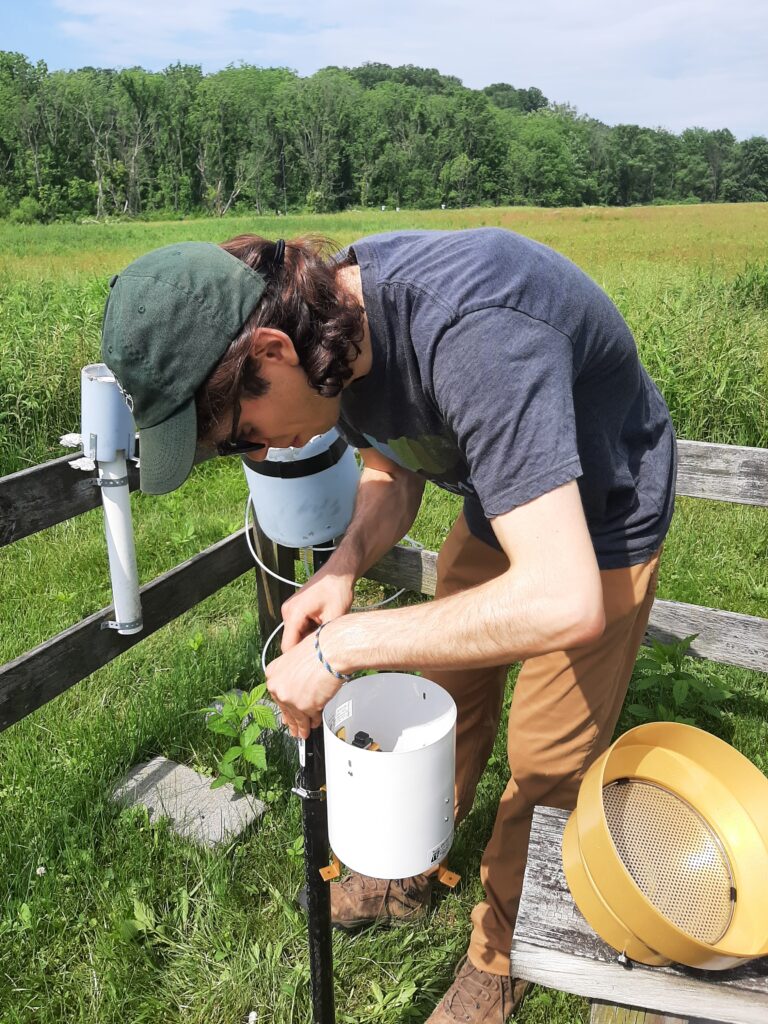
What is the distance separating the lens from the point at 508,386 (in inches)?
45.5

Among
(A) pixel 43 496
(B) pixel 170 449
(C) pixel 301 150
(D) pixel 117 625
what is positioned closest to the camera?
(B) pixel 170 449

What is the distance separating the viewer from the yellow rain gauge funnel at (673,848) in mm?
1202

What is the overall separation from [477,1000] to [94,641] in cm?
153

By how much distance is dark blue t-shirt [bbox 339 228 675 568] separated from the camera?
3.79ft

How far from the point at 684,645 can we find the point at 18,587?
10.6 feet

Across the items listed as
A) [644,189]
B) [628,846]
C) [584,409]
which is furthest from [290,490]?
[644,189]

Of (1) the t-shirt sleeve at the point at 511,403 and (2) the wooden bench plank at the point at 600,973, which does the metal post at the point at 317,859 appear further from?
(1) the t-shirt sleeve at the point at 511,403

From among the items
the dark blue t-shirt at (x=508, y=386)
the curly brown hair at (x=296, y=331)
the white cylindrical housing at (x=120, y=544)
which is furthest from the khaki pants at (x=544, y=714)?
the white cylindrical housing at (x=120, y=544)

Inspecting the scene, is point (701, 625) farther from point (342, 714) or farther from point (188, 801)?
point (188, 801)

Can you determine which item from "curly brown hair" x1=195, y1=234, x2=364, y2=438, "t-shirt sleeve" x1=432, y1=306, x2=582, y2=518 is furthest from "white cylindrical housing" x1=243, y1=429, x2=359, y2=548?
"t-shirt sleeve" x1=432, y1=306, x2=582, y2=518

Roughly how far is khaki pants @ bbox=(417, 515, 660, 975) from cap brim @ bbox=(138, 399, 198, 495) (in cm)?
93

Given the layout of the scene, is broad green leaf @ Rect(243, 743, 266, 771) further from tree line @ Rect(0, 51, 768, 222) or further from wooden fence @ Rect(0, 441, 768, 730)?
tree line @ Rect(0, 51, 768, 222)

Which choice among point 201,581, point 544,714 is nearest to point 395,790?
point 544,714

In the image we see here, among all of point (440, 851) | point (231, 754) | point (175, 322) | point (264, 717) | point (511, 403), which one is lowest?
point (231, 754)
